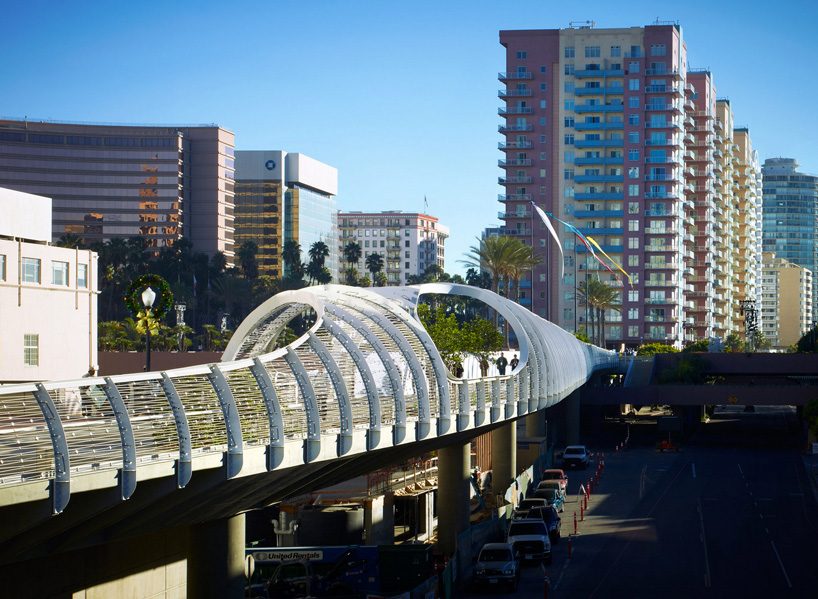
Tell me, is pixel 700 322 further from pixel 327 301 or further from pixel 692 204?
pixel 327 301

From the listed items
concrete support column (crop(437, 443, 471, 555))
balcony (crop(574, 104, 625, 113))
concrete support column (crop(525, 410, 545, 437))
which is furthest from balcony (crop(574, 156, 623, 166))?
concrete support column (crop(437, 443, 471, 555))

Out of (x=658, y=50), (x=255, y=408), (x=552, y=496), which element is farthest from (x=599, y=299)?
(x=255, y=408)

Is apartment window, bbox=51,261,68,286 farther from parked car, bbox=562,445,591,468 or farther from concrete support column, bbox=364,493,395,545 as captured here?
parked car, bbox=562,445,591,468

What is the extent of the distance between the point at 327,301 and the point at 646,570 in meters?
14.9

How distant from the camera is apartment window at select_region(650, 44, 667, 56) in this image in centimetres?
15600

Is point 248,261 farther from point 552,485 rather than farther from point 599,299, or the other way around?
point 552,485

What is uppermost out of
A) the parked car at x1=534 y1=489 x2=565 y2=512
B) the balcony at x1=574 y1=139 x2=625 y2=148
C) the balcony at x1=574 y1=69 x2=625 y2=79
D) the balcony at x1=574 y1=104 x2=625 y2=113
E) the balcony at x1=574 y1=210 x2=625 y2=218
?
the balcony at x1=574 y1=69 x2=625 y2=79

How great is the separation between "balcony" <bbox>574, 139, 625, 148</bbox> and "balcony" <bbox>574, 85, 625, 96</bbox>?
5560 mm

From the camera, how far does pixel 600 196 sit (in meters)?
158

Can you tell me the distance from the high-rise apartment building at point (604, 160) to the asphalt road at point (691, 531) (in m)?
76.8

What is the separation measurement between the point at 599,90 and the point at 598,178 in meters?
10.4

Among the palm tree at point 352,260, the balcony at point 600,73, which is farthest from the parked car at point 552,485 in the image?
the palm tree at point 352,260

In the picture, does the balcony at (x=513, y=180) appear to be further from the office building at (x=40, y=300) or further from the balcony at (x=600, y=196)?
the office building at (x=40, y=300)

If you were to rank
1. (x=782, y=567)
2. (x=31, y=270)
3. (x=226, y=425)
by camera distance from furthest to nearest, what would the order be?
(x=31, y=270) → (x=782, y=567) → (x=226, y=425)
